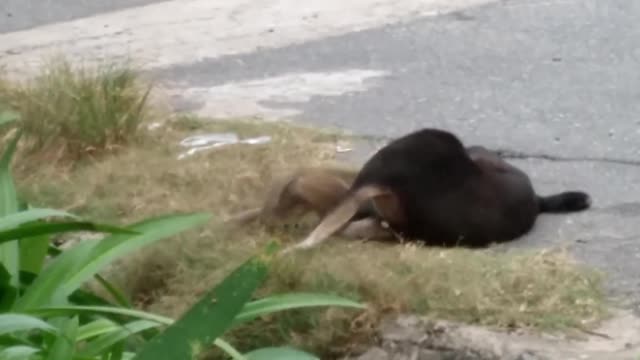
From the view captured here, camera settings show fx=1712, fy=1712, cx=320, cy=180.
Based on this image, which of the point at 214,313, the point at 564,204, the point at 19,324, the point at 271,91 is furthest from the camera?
the point at 271,91

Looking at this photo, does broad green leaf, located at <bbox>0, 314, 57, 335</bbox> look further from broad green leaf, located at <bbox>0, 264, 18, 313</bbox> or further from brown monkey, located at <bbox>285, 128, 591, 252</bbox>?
brown monkey, located at <bbox>285, 128, 591, 252</bbox>

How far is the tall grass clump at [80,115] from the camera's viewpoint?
19.8 feet

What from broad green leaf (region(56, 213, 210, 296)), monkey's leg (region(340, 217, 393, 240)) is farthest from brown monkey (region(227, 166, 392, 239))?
broad green leaf (region(56, 213, 210, 296))

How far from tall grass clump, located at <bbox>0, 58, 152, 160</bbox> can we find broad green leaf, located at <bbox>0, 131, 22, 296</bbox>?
79.1 inches

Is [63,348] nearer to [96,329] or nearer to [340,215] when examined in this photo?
[96,329]

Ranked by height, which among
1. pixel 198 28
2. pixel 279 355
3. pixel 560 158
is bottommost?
pixel 198 28

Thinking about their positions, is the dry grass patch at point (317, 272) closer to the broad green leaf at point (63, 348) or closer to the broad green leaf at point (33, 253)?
the broad green leaf at point (33, 253)

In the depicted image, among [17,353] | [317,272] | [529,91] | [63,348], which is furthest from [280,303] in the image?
[529,91]

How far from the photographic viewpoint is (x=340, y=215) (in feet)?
16.0

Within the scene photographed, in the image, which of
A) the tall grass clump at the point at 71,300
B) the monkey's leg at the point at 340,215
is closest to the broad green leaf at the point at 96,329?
the tall grass clump at the point at 71,300

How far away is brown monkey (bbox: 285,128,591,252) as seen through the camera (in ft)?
16.0

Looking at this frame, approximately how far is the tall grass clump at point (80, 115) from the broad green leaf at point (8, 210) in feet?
6.59

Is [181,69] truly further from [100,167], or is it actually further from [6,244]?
[6,244]

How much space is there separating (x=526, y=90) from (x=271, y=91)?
3.63 feet
